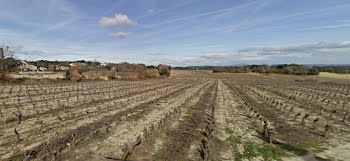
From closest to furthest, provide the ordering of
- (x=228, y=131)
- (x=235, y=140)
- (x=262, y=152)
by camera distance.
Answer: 1. (x=262, y=152)
2. (x=235, y=140)
3. (x=228, y=131)

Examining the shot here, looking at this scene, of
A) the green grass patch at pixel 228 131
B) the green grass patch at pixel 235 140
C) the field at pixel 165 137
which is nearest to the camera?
the field at pixel 165 137

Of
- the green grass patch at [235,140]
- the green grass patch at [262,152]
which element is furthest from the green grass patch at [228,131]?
the green grass patch at [262,152]

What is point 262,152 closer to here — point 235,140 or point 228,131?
point 235,140

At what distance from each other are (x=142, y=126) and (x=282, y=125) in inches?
345

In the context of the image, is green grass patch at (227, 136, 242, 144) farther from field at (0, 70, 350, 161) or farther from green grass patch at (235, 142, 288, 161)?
green grass patch at (235, 142, 288, 161)

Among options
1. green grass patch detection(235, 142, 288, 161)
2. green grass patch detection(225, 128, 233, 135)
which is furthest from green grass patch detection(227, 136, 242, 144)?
green grass patch detection(225, 128, 233, 135)

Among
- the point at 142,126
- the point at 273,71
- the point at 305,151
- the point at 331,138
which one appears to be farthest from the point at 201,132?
the point at 273,71

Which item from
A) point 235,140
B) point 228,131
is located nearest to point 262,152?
point 235,140

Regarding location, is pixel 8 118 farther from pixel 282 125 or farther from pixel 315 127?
pixel 315 127

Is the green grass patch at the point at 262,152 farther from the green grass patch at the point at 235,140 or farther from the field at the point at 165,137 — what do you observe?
the green grass patch at the point at 235,140

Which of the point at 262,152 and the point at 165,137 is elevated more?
the point at 165,137

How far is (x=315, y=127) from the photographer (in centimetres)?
918

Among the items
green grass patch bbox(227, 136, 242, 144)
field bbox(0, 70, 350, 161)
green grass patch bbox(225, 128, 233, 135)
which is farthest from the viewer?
green grass patch bbox(225, 128, 233, 135)

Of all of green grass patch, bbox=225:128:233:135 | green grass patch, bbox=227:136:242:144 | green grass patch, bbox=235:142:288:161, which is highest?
green grass patch, bbox=225:128:233:135
